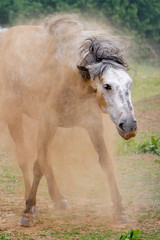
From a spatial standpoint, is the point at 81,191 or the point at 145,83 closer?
the point at 81,191

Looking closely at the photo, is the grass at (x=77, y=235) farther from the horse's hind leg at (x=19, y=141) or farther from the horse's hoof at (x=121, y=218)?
the horse's hind leg at (x=19, y=141)

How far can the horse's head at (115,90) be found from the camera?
4.29 metres

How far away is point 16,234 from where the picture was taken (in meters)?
4.79

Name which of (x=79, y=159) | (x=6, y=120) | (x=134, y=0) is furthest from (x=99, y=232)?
(x=134, y=0)

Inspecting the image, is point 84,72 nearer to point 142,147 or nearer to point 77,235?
point 77,235

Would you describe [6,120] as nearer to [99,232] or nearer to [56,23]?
[56,23]

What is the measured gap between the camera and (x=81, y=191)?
21.6 feet

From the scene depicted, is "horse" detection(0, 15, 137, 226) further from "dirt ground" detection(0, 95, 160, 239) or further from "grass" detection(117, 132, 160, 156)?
"grass" detection(117, 132, 160, 156)

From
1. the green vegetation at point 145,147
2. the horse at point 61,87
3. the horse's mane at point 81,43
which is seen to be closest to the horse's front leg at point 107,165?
the horse at point 61,87

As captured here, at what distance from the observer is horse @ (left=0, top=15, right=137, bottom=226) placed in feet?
14.9

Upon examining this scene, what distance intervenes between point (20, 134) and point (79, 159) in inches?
34.3

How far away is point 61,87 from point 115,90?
0.95m

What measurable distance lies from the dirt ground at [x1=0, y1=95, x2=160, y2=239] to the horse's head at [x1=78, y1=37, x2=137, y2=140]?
1.23 m

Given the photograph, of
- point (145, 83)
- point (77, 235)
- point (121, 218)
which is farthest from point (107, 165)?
point (145, 83)
